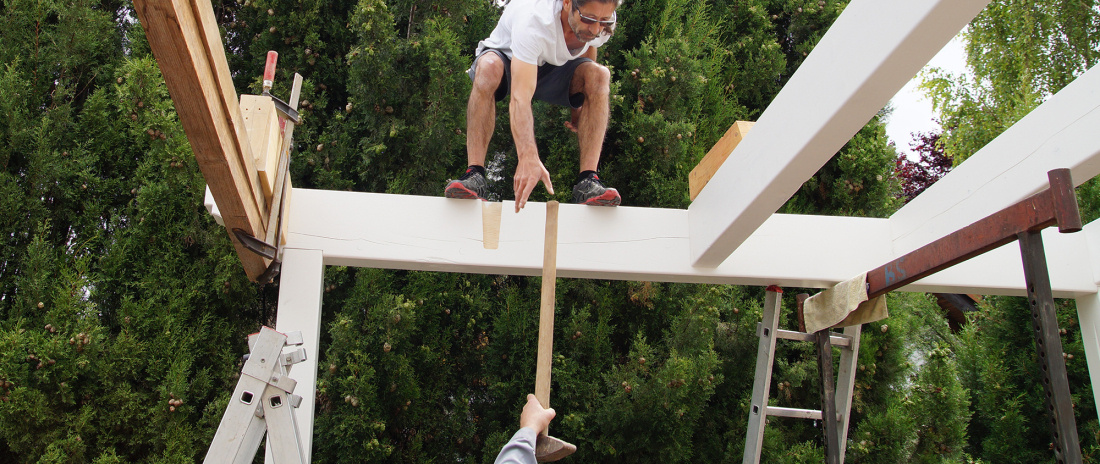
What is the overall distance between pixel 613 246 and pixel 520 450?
1161 millimetres

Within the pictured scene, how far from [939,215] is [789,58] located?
7.94 ft

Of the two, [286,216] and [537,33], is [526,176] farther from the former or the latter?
[286,216]

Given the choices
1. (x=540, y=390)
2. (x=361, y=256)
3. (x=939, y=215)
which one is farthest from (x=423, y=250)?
(x=939, y=215)

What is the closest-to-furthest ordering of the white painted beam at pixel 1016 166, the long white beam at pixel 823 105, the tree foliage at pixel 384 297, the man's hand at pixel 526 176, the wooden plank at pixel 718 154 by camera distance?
the long white beam at pixel 823 105 → the white painted beam at pixel 1016 166 → the man's hand at pixel 526 176 → the wooden plank at pixel 718 154 → the tree foliage at pixel 384 297

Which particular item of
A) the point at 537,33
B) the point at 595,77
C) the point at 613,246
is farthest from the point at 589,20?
the point at 613,246

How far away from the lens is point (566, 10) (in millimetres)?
2498

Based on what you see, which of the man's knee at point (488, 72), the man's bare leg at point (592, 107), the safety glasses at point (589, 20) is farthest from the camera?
the man's bare leg at point (592, 107)

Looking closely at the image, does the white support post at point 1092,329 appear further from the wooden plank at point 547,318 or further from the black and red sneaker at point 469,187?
the black and red sneaker at point 469,187

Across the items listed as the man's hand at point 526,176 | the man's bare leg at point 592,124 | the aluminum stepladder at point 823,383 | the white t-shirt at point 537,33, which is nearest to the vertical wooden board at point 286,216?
the man's hand at point 526,176

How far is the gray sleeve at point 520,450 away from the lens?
1596 mm

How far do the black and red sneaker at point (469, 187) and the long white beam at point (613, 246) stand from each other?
0.03 metres

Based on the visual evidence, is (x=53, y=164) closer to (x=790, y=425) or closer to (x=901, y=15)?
(x=901, y=15)

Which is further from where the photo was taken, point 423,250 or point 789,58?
point 789,58

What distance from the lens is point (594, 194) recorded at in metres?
2.72
